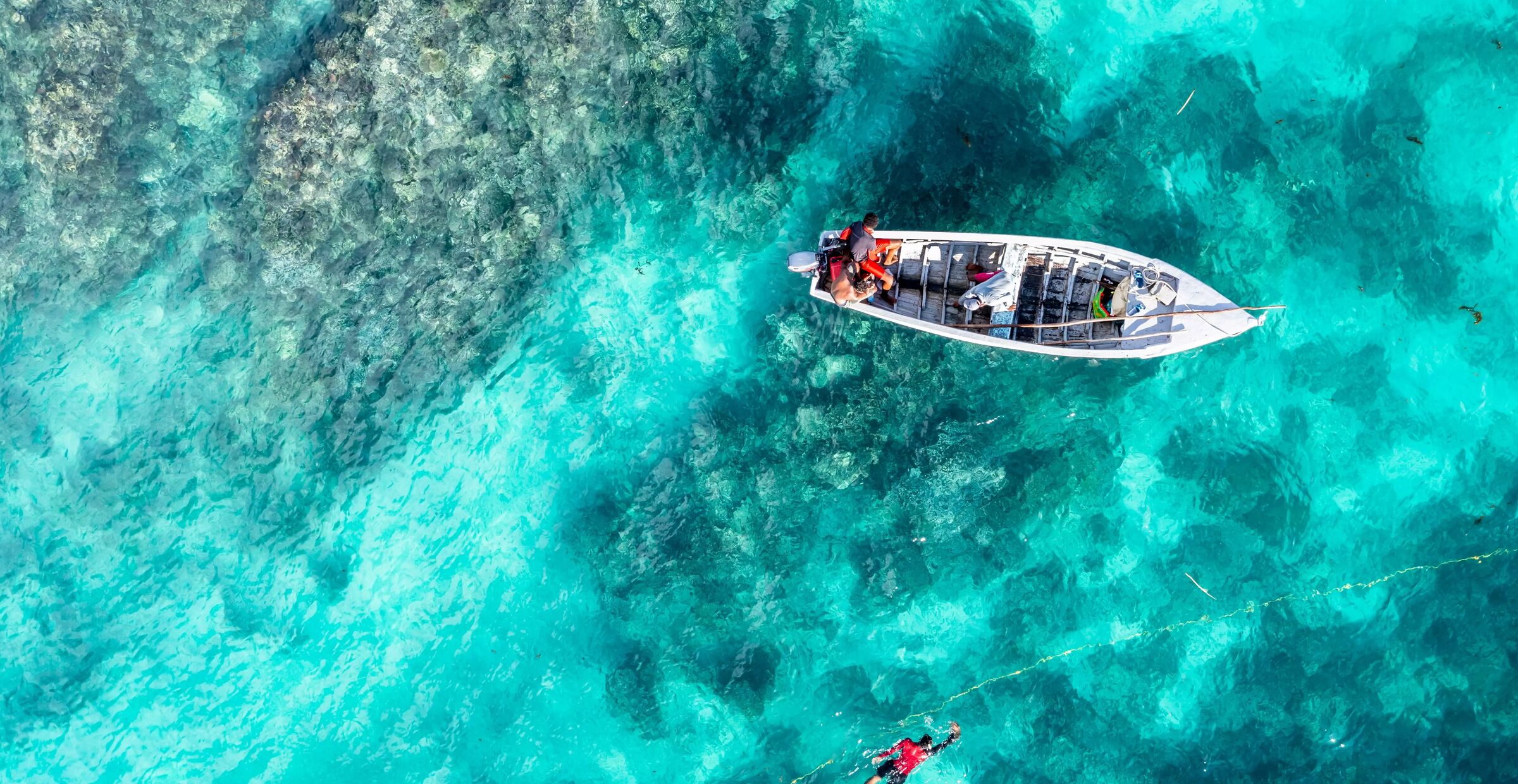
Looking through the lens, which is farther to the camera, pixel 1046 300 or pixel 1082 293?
pixel 1046 300

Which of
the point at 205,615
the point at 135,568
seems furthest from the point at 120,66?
the point at 205,615

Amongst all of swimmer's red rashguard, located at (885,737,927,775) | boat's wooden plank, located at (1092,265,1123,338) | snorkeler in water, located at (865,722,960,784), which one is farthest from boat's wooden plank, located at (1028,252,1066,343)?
swimmer's red rashguard, located at (885,737,927,775)

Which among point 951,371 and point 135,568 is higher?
point 135,568

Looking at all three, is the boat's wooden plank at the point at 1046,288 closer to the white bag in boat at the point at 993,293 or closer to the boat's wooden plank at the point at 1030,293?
the boat's wooden plank at the point at 1030,293

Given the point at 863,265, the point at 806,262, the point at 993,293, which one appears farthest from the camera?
the point at 806,262

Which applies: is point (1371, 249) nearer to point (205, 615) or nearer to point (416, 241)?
point (416, 241)

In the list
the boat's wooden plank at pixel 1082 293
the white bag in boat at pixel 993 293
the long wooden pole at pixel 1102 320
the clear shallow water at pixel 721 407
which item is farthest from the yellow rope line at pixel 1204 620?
the white bag in boat at pixel 993 293

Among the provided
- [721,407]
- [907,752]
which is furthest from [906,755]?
[721,407]

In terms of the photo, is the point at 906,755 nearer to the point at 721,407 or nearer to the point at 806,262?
the point at 721,407
